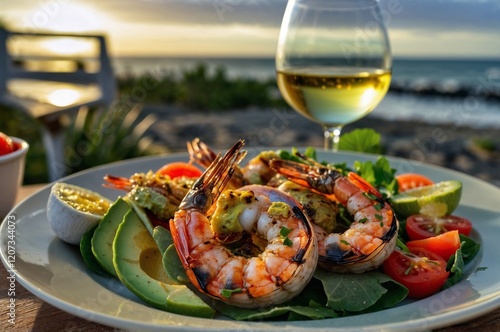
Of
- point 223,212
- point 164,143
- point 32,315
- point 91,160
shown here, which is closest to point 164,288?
point 223,212

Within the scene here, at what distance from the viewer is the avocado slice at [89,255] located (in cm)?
195

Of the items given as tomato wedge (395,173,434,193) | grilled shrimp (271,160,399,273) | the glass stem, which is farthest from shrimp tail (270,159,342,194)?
the glass stem

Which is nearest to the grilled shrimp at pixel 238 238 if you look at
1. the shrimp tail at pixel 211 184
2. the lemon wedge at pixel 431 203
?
the shrimp tail at pixel 211 184

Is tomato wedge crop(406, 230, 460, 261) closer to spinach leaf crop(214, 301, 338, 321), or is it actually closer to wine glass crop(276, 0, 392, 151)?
spinach leaf crop(214, 301, 338, 321)

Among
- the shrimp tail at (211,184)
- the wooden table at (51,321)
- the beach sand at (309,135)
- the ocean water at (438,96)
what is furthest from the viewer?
the ocean water at (438,96)

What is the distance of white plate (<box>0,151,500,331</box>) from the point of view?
1.46m

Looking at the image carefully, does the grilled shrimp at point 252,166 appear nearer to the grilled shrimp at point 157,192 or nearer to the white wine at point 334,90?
the grilled shrimp at point 157,192

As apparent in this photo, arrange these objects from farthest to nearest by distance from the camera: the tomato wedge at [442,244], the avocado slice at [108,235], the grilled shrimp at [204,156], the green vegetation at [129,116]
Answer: the green vegetation at [129,116], the grilled shrimp at [204,156], the tomato wedge at [442,244], the avocado slice at [108,235]

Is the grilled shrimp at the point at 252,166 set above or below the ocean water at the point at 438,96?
above

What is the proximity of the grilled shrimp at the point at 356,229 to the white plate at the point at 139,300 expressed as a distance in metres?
0.19

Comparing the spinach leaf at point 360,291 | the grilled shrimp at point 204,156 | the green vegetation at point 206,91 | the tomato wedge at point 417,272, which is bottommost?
the green vegetation at point 206,91

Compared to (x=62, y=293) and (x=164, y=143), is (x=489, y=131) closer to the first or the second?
(x=164, y=143)

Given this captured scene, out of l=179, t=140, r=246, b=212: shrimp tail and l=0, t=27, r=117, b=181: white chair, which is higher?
l=179, t=140, r=246, b=212: shrimp tail

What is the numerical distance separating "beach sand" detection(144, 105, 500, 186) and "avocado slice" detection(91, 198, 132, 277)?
287 inches
